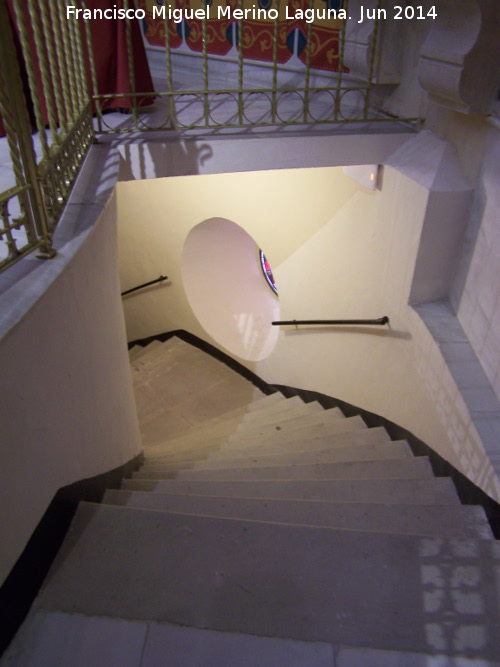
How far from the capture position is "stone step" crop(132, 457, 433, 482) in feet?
10.1

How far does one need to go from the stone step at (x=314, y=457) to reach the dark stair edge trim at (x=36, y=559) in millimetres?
1267

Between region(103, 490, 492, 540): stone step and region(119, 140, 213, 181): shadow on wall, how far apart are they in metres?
1.95

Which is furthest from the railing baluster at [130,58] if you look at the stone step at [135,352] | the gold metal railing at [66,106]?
the stone step at [135,352]

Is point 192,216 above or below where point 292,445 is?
above

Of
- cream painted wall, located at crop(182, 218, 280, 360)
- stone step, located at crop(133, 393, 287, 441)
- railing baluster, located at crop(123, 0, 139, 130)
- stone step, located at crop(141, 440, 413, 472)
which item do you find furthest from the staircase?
cream painted wall, located at crop(182, 218, 280, 360)

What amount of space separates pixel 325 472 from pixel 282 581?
1.36 m

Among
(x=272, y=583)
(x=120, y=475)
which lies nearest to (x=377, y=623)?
(x=272, y=583)

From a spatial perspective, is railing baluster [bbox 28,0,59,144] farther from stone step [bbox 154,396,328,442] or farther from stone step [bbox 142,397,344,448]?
stone step [bbox 154,396,328,442]

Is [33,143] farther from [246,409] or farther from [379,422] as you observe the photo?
[246,409]

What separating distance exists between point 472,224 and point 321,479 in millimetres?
1651

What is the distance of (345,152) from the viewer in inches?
139

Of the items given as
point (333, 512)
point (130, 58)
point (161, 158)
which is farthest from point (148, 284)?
point (333, 512)

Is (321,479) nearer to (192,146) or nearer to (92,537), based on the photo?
(92,537)

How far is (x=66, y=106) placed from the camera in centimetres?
271
